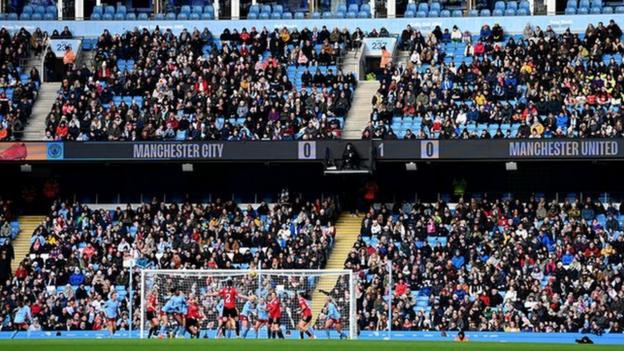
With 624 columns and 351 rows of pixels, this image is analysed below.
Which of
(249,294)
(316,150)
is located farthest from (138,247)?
(249,294)

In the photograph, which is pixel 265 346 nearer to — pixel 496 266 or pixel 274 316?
pixel 274 316

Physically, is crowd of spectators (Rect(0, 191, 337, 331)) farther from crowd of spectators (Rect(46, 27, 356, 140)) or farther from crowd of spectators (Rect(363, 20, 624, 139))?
crowd of spectators (Rect(363, 20, 624, 139))

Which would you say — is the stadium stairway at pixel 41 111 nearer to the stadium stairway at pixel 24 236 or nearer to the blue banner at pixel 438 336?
the stadium stairway at pixel 24 236

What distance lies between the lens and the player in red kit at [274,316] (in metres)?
42.3

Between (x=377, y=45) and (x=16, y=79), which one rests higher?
(x=377, y=45)

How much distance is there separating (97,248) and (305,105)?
333 inches

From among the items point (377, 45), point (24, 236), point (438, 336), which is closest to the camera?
point (438, 336)

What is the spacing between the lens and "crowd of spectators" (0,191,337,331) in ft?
161

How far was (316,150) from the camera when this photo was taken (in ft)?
172

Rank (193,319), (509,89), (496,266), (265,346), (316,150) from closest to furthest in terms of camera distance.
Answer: (265,346) < (193,319) < (496,266) < (316,150) < (509,89)

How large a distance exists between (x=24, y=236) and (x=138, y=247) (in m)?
5.57

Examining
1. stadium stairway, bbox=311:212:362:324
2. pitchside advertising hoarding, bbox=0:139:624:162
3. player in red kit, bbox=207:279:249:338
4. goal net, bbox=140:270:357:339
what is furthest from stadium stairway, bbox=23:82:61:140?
player in red kit, bbox=207:279:249:338

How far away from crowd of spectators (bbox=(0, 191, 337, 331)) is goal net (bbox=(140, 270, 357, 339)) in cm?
295

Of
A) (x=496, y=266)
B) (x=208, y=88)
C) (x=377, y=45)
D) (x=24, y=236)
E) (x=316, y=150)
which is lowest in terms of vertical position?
(x=24, y=236)
